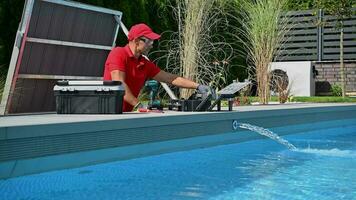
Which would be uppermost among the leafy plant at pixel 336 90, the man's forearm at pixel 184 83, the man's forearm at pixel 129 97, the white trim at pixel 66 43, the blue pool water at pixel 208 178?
the leafy plant at pixel 336 90

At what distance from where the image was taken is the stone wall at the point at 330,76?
13844 mm

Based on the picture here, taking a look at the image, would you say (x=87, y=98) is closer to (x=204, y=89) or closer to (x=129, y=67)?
(x=129, y=67)

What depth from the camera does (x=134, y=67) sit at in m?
5.50

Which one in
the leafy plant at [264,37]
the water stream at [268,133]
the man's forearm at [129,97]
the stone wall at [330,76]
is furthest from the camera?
the stone wall at [330,76]

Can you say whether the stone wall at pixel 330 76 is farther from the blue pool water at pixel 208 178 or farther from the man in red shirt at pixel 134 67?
the man in red shirt at pixel 134 67

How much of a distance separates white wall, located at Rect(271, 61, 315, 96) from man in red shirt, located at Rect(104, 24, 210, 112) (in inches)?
321

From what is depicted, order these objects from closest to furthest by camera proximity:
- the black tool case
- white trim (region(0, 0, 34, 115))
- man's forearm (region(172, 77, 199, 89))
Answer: the black tool case → white trim (region(0, 0, 34, 115)) → man's forearm (region(172, 77, 199, 89))

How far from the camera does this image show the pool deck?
3.45 metres

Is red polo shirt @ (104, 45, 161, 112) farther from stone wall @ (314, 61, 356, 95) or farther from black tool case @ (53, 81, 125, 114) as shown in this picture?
stone wall @ (314, 61, 356, 95)

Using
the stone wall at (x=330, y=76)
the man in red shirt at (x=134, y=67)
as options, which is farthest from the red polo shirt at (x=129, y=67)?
the stone wall at (x=330, y=76)

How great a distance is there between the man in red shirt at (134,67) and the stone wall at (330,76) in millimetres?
9073

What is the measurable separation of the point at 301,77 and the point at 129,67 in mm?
8909

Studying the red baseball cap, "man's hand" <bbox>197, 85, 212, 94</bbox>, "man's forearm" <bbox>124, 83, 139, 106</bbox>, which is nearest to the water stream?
"man's hand" <bbox>197, 85, 212, 94</bbox>

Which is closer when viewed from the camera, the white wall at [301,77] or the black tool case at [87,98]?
the black tool case at [87,98]
